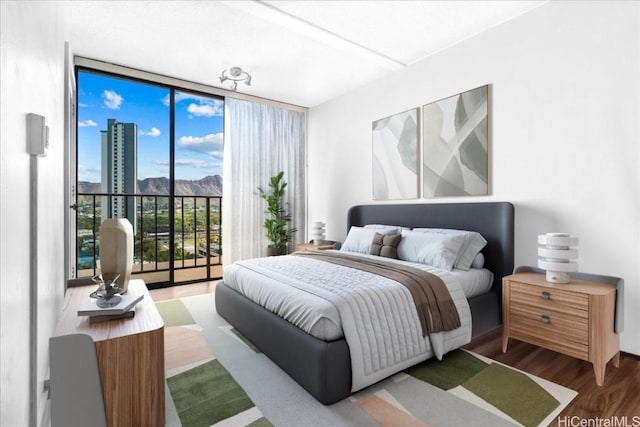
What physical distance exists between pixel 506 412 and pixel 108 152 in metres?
5.30

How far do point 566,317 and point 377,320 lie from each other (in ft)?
4.16

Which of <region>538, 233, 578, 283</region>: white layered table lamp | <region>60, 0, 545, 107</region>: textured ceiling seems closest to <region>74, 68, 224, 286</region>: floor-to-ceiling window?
<region>60, 0, 545, 107</region>: textured ceiling

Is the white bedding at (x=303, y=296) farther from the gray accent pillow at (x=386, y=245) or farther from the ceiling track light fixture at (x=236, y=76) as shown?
the ceiling track light fixture at (x=236, y=76)

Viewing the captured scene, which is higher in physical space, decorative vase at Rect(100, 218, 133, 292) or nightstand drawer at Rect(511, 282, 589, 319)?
decorative vase at Rect(100, 218, 133, 292)

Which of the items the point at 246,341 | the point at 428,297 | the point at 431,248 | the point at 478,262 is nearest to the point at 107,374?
the point at 246,341

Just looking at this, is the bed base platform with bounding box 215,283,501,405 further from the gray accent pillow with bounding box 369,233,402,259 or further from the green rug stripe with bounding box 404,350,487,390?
the gray accent pillow with bounding box 369,233,402,259

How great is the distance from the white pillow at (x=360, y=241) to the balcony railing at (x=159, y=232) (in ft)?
8.05

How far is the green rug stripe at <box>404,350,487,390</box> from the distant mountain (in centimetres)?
387

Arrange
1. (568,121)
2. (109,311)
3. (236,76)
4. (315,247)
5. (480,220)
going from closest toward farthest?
(109,311), (568,121), (480,220), (236,76), (315,247)

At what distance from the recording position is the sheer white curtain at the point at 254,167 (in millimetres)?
4676

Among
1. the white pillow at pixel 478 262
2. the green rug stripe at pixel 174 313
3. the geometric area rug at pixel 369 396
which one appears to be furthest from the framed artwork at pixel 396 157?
the green rug stripe at pixel 174 313

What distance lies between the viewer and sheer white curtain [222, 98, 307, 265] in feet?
15.3

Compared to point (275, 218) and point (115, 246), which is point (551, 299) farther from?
point (275, 218)

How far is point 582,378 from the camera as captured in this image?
2000 mm
